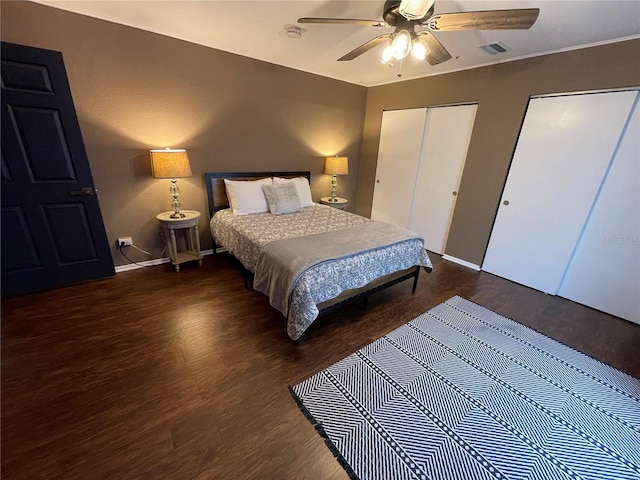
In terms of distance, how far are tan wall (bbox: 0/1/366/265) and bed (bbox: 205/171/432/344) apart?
0.45 m

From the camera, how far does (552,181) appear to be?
2771 millimetres

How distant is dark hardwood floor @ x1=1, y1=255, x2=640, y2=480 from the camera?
4.17 feet

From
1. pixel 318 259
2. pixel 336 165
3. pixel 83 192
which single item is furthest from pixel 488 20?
pixel 83 192

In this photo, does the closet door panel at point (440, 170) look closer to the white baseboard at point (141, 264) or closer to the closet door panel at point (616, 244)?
the closet door panel at point (616, 244)

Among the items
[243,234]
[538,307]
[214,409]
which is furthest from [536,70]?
[214,409]

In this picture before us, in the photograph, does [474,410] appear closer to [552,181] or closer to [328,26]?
[552,181]

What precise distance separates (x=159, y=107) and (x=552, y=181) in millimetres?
4282

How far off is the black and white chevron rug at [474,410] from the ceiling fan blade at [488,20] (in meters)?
2.16

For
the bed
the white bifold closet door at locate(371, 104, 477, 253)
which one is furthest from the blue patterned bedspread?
the white bifold closet door at locate(371, 104, 477, 253)

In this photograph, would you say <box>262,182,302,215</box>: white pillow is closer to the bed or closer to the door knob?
the bed

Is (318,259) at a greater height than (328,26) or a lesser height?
lesser

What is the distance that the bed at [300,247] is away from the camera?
1.94 m

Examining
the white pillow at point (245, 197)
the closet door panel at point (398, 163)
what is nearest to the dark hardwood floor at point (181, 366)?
the white pillow at point (245, 197)

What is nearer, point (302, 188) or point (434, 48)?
point (434, 48)
